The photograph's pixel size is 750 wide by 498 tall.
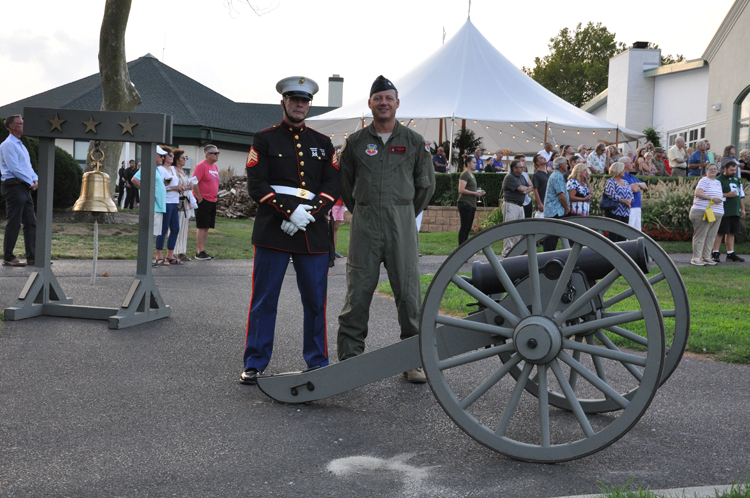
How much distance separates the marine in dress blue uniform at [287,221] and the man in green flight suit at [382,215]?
195mm

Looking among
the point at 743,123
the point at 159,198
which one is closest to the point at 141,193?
the point at 159,198

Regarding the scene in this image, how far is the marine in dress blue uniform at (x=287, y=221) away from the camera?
15.7 ft

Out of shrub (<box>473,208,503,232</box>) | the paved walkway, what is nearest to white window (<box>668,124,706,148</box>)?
shrub (<box>473,208,503,232</box>)

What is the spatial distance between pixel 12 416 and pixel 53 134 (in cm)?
359

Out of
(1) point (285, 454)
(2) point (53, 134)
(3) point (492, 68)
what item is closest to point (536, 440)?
(1) point (285, 454)

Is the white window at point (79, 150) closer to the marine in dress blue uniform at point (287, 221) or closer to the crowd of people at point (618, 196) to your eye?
the crowd of people at point (618, 196)

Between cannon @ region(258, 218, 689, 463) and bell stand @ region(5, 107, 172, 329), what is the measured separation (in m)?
3.04

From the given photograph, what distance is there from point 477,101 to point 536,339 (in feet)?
59.4

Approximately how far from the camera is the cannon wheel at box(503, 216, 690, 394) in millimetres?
3840

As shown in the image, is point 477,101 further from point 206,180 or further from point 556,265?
point 556,265

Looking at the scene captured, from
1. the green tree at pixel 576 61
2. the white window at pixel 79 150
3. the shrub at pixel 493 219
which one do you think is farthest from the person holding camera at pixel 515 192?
the green tree at pixel 576 61

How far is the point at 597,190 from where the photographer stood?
16531 millimetres

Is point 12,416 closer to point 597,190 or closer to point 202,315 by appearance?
point 202,315

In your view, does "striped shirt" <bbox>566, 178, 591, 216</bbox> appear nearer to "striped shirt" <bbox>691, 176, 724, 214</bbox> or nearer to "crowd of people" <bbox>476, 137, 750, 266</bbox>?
"crowd of people" <bbox>476, 137, 750, 266</bbox>
